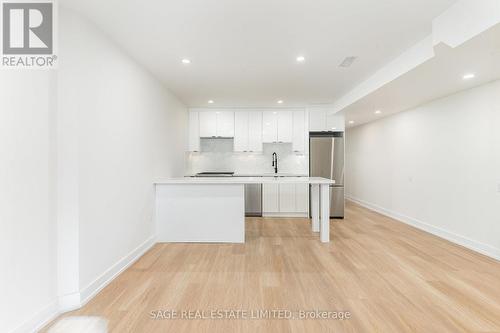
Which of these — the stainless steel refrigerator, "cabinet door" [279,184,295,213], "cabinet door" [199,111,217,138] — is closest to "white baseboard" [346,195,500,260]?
the stainless steel refrigerator

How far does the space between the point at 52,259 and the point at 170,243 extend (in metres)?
1.88

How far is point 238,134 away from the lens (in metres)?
5.73

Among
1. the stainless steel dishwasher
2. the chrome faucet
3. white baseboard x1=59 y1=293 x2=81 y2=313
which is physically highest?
the chrome faucet

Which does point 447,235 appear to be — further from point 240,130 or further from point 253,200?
point 240,130

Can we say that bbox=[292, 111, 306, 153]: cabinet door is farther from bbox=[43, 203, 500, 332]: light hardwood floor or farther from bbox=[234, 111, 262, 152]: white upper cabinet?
bbox=[43, 203, 500, 332]: light hardwood floor

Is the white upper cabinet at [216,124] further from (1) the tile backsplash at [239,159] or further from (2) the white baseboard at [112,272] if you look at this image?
(2) the white baseboard at [112,272]

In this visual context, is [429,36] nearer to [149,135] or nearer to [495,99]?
[495,99]

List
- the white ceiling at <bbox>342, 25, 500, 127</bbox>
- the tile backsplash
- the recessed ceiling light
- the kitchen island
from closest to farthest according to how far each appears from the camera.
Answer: the white ceiling at <bbox>342, 25, 500, 127</bbox> → the recessed ceiling light → the kitchen island → the tile backsplash

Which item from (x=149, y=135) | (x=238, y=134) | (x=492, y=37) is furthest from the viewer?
(x=238, y=134)

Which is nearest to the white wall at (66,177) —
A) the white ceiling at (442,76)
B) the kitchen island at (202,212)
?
the kitchen island at (202,212)

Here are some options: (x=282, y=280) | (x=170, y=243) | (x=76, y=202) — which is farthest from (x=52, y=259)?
(x=282, y=280)

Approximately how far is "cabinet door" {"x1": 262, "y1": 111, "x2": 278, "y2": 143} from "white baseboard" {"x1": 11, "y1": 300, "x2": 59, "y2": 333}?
4.66 metres

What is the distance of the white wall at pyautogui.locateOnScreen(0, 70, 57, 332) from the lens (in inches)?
62.7

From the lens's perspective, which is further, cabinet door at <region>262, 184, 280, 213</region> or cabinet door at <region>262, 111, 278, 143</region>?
cabinet door at <region>262, 111, 278, 143</region>
